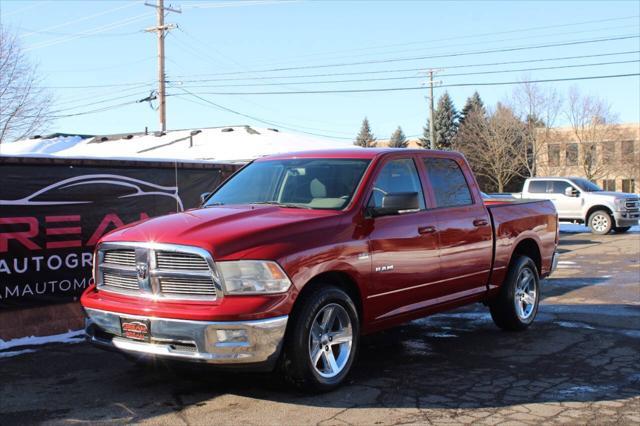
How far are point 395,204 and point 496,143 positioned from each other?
5121 cm

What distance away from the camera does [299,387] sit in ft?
16.0

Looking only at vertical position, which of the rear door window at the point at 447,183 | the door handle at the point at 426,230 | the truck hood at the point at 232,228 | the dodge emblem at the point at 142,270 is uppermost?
the rear door window at the point at 447,183

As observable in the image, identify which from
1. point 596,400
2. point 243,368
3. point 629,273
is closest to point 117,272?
point 243,368

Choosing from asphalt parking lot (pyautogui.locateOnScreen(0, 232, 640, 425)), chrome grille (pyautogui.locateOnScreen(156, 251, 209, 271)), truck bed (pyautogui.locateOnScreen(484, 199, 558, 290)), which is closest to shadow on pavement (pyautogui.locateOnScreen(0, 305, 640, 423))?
asphalt parking lot (pyautogui.locateOnScreen(0, 232, 640, 425))

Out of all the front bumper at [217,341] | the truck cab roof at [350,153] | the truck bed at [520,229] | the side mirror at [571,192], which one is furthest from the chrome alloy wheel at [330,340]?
the side mirror at [571,192]

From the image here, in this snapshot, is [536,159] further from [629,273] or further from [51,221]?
[51,221]

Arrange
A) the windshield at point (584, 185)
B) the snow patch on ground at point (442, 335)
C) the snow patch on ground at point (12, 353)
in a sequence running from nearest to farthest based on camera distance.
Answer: the snow patch on ground at point (12, 353) → the snow patch on ground at point (442, 335) → the windshield at point (584, 185)

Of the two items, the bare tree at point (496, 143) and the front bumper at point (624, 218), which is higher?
the bare tree at point (496, 143)

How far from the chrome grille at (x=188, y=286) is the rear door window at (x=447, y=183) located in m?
2.67

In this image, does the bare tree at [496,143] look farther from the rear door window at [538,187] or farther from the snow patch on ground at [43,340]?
the snow patch on ground at [43,340]

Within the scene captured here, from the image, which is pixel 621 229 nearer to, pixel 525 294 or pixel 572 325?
pixel 572 325

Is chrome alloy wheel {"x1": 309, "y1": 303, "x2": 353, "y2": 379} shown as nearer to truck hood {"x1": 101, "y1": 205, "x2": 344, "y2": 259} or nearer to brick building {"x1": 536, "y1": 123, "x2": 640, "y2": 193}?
truck hood {"x1": 101, "y1": 205, "x2": 344, "y2": 259}

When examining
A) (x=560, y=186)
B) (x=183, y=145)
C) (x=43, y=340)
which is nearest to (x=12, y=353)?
(x=43, y=340)

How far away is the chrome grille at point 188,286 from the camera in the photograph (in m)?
4.50
